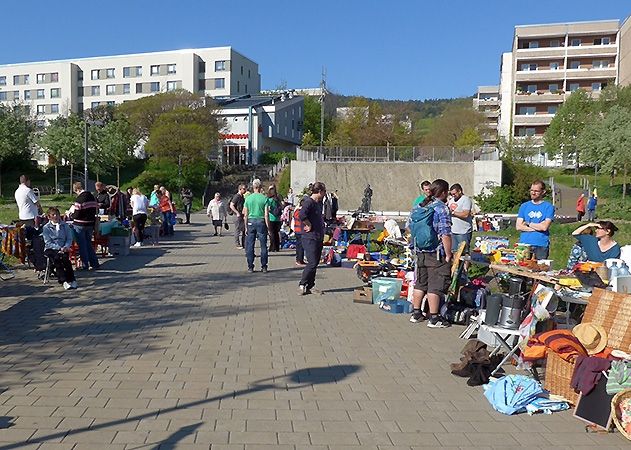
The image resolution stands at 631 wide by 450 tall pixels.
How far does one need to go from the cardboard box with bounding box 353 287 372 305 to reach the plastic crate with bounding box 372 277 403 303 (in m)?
0.07

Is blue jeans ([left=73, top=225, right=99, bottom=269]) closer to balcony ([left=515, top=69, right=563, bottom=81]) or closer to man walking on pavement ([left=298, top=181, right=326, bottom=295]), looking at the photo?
man walking on pavement ([left=298, top=181, right=326, bottom=295])

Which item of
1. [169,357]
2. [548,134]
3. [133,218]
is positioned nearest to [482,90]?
[548,134]

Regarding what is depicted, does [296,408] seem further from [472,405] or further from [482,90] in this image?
[482,90]

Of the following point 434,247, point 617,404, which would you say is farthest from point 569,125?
point 617,404

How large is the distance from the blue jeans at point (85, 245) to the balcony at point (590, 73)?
70897 millimetres

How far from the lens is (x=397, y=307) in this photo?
8.66 meters

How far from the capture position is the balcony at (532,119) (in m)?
71.9

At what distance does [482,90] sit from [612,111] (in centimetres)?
7148

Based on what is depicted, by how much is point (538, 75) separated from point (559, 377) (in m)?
74.0

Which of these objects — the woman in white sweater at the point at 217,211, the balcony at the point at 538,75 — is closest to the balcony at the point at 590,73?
the balcony at the point at 538,75

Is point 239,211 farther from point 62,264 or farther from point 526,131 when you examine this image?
point 526,131

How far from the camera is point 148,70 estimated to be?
7481 cm

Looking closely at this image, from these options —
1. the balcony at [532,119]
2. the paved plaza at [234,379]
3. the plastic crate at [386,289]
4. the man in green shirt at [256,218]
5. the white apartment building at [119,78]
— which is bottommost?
the paved plaza at [234,379]

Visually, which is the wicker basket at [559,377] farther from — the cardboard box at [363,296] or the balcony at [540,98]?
the balcony at [540,98]
